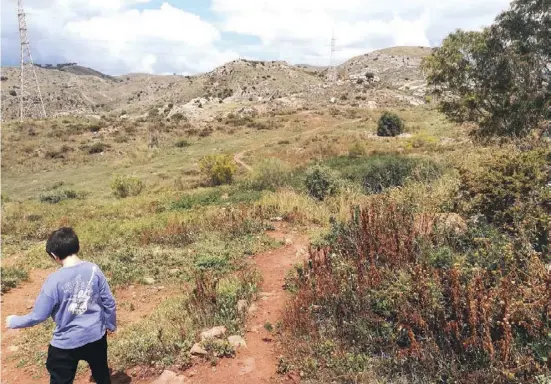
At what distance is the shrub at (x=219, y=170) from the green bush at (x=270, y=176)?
10.1ft

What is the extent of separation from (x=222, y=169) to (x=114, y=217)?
6581 mm

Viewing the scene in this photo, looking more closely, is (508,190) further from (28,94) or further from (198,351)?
(28,94)

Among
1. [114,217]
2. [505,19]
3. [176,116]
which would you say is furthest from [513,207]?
[176,116]

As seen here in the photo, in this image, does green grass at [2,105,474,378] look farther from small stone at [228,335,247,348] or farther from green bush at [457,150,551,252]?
green bush at [457,150,551,252]

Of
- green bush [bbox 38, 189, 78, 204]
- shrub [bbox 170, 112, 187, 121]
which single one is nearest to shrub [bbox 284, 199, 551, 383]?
green bush [bbox 38, 189, 78, 204]

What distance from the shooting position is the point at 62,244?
11.7 feet

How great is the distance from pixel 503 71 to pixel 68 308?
14.5m

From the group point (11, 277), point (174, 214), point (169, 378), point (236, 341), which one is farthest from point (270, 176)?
point (169, 378)

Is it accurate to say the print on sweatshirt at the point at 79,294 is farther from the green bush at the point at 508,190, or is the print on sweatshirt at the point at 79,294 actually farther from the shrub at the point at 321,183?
the shrub at the point at 321,183

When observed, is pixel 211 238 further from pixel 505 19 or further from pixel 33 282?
pixel 505 19

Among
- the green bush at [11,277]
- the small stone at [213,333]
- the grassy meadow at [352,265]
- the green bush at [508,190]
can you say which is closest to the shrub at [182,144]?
the grassy meadow at [352,265]

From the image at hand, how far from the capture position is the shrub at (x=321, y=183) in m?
12.2

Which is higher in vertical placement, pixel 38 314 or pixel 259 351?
pixel 38 314

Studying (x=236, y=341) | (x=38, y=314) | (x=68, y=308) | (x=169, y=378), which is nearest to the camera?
(x=38, y=314)
